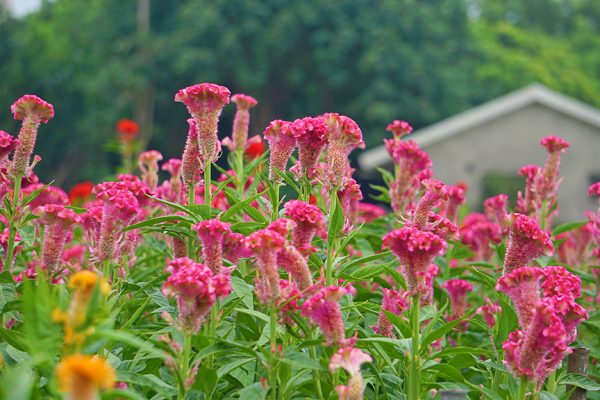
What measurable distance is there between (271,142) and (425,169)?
1.06 meters

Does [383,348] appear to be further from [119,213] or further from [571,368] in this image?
[119,213]

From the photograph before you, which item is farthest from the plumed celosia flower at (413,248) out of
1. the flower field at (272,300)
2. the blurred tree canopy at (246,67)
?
the blurred tree canopy at (246,67)

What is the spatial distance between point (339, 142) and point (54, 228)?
3.04 feet

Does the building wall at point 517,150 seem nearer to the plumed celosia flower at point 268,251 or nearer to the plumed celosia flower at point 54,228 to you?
the plumed celosia flower at point 54,228

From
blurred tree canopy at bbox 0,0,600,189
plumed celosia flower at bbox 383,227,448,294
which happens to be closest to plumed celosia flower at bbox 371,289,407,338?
plumed celosia flower at bbox 383,227,448,294

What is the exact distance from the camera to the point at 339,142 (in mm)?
1631

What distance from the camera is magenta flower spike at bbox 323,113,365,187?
1601 millimetres

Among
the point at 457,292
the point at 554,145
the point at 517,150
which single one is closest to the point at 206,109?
the point at 457,292

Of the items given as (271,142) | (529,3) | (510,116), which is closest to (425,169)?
(271,142)

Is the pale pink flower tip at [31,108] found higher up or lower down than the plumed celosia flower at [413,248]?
higher up

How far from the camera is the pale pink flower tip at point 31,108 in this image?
1.86 m

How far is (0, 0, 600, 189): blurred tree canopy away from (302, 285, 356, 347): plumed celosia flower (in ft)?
65.6

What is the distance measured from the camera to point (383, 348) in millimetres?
1571

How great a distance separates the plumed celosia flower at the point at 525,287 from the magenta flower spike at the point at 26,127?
1612 mm
